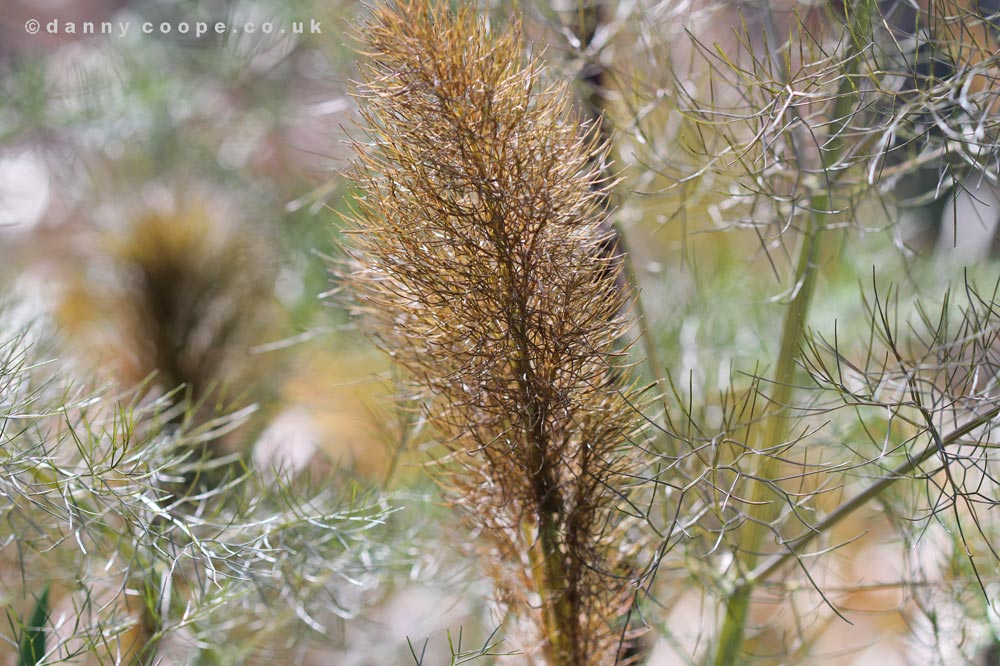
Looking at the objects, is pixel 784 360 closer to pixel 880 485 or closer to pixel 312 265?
pixel 880 485

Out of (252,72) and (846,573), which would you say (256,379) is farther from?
(846,573)

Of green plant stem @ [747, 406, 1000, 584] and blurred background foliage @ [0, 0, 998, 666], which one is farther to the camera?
blurred background foliage @ [0, 0, 998, 666]

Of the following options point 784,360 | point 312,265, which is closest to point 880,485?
point 784,360

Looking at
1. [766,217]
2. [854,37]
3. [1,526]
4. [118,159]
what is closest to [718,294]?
[766,217]

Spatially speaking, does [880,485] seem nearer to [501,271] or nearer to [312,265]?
[501,271]

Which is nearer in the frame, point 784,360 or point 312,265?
point 784,360
